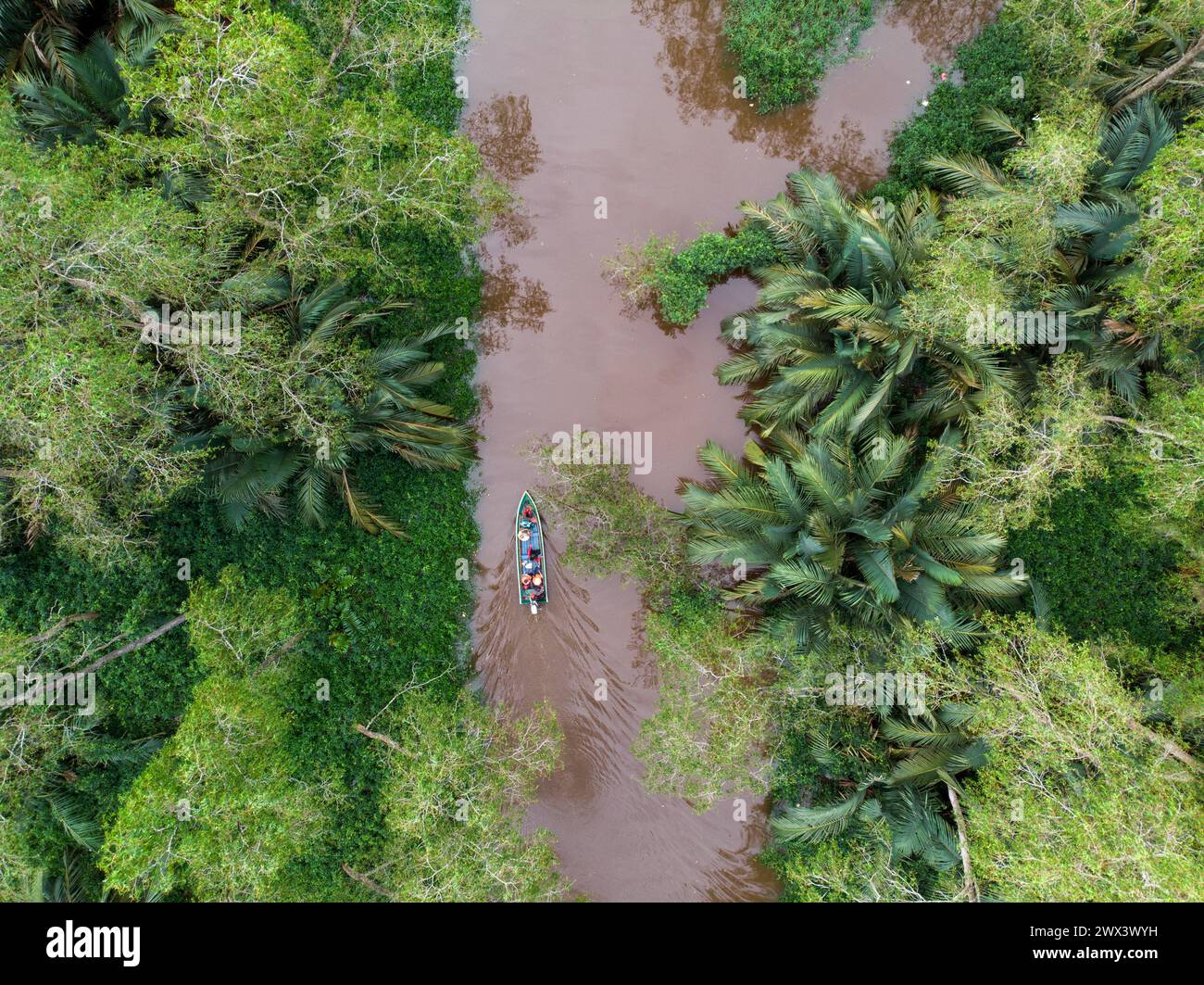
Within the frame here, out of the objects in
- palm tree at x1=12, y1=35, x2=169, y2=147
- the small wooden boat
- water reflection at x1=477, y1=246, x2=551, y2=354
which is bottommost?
the small wooden boat

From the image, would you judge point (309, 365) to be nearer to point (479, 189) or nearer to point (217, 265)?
point (217, 265)

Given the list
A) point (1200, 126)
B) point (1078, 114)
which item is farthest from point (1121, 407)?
point (1078, 114)

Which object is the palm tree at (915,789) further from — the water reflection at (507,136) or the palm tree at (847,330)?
the water reflection at (507,136)

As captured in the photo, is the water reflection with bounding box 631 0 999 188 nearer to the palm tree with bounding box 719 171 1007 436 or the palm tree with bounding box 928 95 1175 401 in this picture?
the palm tree with bounding box 719 171 1007 436

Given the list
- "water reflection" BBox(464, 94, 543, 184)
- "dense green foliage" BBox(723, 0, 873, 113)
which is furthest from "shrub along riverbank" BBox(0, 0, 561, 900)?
"dense green foliage" BBox(723, 0, 873, 113)

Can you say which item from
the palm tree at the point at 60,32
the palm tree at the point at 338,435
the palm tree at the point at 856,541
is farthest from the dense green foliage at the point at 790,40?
the palm tree at the point at 60,32
